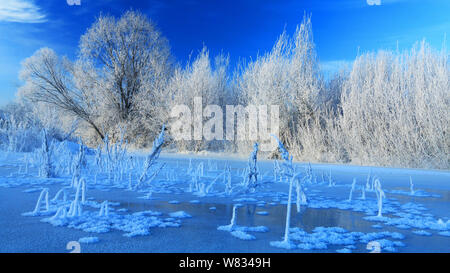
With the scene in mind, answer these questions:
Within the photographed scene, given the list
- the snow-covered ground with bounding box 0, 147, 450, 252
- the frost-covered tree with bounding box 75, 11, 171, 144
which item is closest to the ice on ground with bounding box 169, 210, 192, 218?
the snow-covered ground with bounding box 0, 147, 450, 252

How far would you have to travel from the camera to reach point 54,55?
14.9 m

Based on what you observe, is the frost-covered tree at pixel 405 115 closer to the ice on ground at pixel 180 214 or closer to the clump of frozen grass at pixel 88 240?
the ice on ground at pixel 180 214

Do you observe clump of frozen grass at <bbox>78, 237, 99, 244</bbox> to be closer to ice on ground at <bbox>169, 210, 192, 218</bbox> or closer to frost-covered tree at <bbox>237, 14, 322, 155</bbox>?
ice on ground at <bbox>169, 210, 192, 218</bbox>

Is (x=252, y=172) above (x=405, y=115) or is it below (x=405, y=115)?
below

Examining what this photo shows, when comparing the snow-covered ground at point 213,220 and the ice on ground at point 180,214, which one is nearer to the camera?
the snow-covered ground at point 213,220

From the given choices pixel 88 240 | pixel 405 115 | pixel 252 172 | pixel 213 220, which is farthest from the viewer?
pixel 405 115

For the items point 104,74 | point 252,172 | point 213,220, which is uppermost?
point 104,74

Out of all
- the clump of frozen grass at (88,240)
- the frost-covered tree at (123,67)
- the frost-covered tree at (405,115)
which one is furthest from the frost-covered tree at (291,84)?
the clump of frozen grass at (88,240)

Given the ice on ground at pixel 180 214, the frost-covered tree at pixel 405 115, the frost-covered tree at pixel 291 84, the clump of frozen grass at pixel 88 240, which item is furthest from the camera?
the frost-covered tree at pixel 291 84

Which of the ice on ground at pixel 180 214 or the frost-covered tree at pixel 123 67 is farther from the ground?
the frost-covered tree at pixel 123 67

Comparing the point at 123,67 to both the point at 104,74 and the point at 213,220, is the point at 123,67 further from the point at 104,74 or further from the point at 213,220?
the point at 213,220

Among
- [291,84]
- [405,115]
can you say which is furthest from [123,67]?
[405,115]
